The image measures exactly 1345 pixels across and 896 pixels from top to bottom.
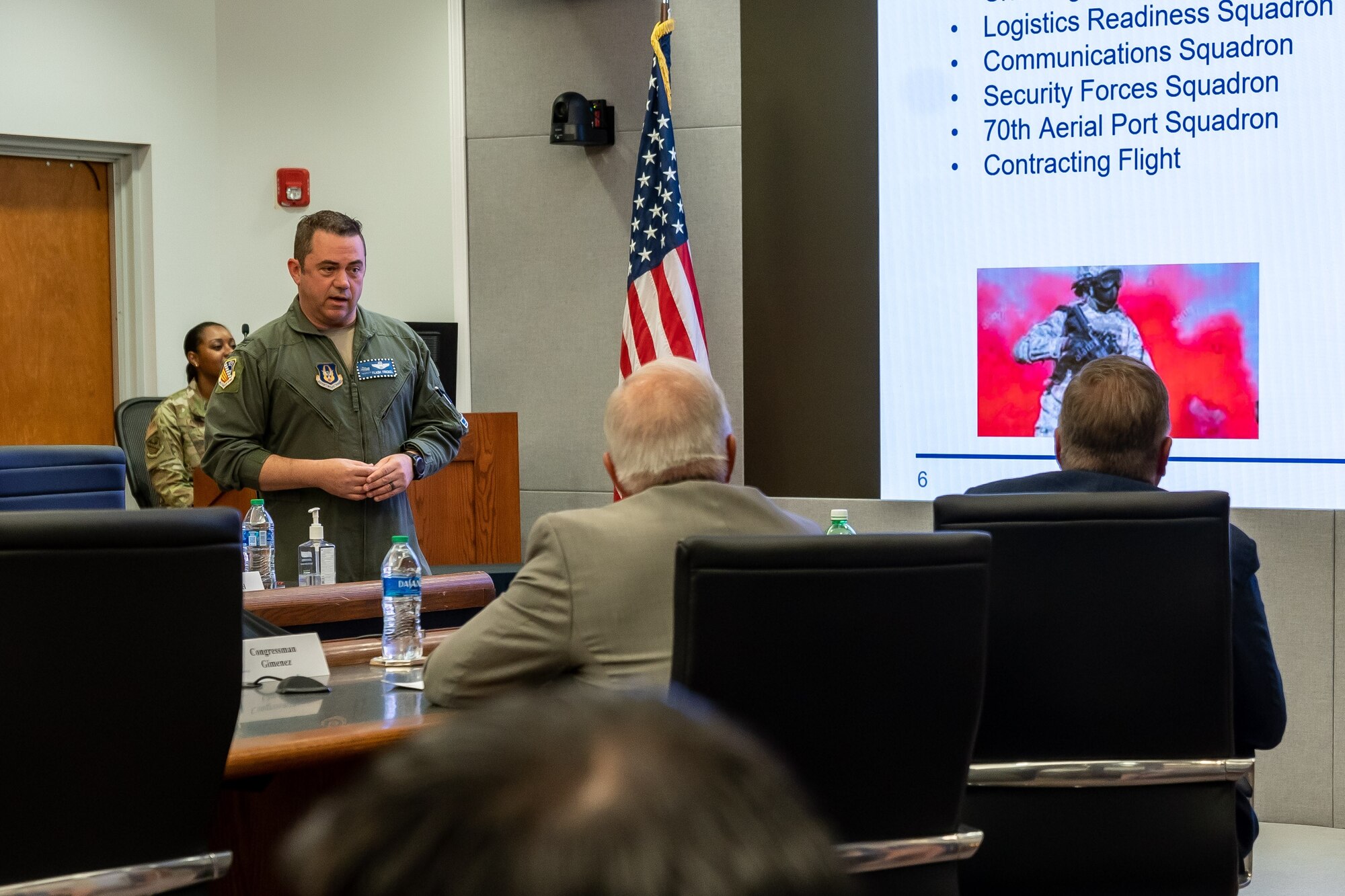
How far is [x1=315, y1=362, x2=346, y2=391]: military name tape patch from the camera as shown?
3559 millimetres

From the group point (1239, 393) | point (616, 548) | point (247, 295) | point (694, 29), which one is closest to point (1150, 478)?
point (616, 548)

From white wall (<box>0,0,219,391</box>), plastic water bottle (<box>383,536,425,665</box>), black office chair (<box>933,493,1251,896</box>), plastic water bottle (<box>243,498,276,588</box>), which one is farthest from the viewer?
white wall (<box>0,0,219,391</box>)

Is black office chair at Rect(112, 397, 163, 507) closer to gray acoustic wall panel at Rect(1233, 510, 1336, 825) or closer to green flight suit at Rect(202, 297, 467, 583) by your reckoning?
green flight suit at Rect(202, 297, 467, 583)

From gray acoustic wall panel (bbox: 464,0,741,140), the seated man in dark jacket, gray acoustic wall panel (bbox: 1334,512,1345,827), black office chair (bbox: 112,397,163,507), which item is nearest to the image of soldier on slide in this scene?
gray acoustic wall panel (bbox: 1334,512,1345,827)

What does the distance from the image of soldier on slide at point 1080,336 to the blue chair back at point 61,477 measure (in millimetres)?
2553

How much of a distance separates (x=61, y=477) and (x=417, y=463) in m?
0.92

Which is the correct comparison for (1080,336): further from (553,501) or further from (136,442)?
(136,442)

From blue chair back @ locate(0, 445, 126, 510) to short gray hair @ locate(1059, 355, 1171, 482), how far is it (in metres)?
2.32

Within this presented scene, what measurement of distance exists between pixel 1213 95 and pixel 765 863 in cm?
412

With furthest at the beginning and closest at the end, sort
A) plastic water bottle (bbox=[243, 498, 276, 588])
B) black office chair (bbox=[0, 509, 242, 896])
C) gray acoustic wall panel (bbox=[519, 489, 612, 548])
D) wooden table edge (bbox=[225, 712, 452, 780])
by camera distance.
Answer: gray acoustic wall panel (bbox=[519, 489, 612, 548])
plastic water bottle (bbox=[243, 498, 276, 588])
wooden table edge (bbox=[225, 712, 452, 780])
black office chair (bbox=[0, 509, 242, 896])

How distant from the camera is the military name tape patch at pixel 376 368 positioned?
3600mm

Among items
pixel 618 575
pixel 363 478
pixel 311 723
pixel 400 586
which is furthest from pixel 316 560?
pixel 618 575

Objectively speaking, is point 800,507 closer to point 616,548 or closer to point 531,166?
point 531,166

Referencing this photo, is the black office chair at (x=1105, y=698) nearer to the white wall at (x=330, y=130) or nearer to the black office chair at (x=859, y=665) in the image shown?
the black office chair at (x=859, y=665)
